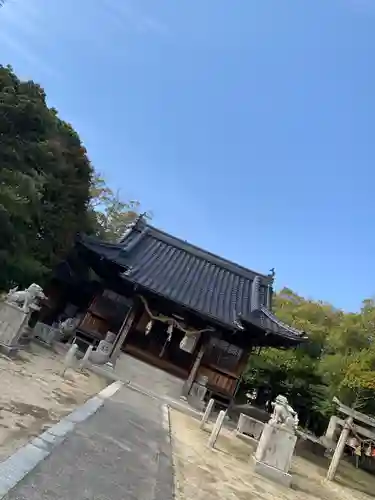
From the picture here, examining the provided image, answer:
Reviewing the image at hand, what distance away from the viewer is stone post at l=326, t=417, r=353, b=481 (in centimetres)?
1430

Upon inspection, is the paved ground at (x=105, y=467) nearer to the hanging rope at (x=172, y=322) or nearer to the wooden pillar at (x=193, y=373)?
the wooden pillar at (x=193, y=373)

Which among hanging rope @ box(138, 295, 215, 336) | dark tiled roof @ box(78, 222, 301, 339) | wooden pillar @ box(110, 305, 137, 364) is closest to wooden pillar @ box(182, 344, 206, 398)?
hanging rope @ box(138, 295, 215, 336)

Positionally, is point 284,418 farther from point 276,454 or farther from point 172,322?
point 172,322

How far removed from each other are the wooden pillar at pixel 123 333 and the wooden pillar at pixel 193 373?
3.17 meters

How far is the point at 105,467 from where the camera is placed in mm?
5695

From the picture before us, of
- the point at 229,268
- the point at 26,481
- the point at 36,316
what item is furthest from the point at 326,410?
the point at 26,481

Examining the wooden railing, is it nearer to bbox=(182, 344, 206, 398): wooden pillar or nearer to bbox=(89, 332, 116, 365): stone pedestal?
bbox=(182, 344, 206, 398): wooden pillar

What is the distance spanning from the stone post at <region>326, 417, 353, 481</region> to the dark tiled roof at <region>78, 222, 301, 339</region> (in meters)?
4.70

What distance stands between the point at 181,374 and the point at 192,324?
2225 mm

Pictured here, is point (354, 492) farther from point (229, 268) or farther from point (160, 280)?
point (229, 268)

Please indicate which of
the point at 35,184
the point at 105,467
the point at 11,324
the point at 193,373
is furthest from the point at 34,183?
the point at 105,467

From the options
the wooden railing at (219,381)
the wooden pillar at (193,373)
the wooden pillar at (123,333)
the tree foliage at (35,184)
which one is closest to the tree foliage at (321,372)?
the wooden railing at (219,381)

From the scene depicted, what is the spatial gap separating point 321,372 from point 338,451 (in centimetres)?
990

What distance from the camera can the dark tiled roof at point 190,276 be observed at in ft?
65.0
